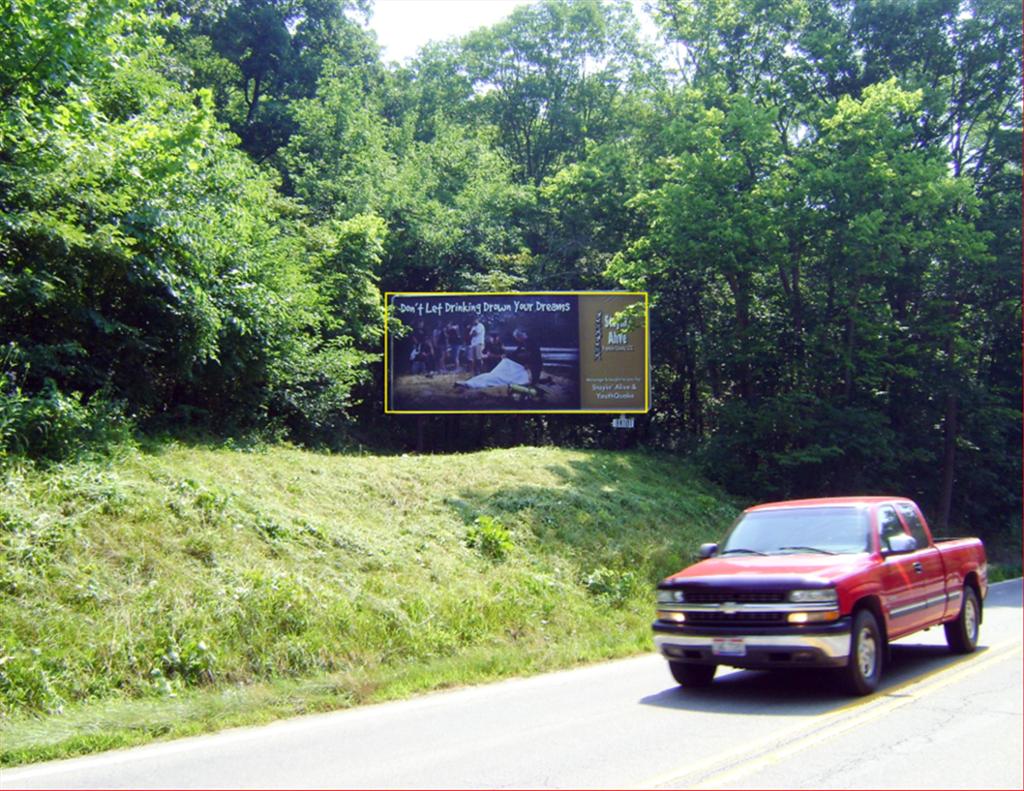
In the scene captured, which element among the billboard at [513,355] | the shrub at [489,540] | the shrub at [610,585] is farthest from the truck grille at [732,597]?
the billboard at [513,355]

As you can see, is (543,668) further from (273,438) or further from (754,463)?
(754,463)

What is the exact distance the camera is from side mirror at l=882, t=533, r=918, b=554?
10.2m

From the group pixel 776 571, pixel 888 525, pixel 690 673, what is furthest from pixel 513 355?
pixel 776 571

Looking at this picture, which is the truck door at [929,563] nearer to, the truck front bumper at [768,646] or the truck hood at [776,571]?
the truck hood at [776,571]

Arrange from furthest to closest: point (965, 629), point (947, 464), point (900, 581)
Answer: point (947, 464) → point (965, 629) → point (900, 581)

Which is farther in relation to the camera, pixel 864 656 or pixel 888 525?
pixel 888 525

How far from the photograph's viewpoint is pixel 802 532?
10.6 m

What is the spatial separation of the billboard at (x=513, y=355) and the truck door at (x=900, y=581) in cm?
1583

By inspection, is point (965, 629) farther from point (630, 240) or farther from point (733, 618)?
point (630, 240)

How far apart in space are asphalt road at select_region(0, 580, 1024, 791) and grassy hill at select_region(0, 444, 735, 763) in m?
0.81

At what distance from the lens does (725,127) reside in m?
25.4

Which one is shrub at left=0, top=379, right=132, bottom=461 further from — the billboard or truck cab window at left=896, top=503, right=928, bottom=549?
the billboard

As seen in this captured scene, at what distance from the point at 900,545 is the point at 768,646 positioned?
2111mm

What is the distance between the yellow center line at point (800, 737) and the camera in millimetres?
6777
